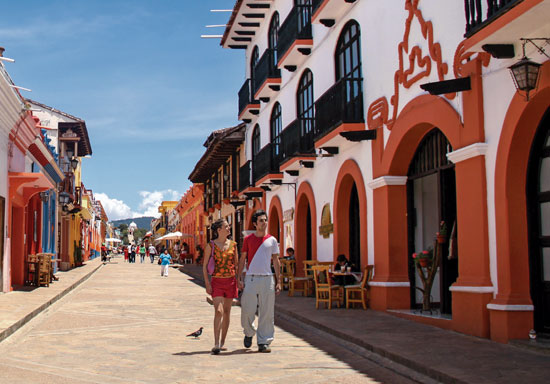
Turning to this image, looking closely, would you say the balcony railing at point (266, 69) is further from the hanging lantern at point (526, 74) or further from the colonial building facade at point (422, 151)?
the hanging lantern at point (526, 74)

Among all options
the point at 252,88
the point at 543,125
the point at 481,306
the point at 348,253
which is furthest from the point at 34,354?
the point at 252,88

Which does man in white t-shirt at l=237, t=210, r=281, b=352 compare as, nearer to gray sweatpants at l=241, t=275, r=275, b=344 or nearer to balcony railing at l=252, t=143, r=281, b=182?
gray sweatpants at l=241, t=275, r=275, b=344

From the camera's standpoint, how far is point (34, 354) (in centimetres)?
849

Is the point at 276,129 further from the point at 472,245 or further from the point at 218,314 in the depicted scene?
the point at 218,314

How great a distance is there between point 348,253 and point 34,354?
29.1 ft

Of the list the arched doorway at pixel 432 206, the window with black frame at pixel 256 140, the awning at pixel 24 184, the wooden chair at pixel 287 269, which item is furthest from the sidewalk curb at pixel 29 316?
the window with black frame at pixel 256 140

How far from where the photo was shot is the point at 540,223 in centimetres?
884

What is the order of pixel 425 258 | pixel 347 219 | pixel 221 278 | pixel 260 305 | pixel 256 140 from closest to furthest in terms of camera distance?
pixel 221 278, pixel 260 305, pixel 425 258, pixel 347 219, pixel 256 140

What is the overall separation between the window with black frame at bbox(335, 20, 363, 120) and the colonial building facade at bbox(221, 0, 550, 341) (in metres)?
0.05

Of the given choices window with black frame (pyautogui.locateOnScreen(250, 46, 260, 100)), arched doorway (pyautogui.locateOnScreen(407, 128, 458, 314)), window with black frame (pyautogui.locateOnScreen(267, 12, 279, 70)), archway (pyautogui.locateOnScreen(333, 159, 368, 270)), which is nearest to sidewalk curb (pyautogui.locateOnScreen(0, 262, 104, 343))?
archway (pyautogui.locateOnScreen(333, 159, 368, 270))

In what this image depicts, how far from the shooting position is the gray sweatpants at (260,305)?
8516mm

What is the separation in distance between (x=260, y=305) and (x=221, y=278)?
604 millimetres

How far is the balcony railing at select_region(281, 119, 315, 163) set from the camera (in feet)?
60.8

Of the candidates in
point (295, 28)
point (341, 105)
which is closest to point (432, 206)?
point (341, 105)
